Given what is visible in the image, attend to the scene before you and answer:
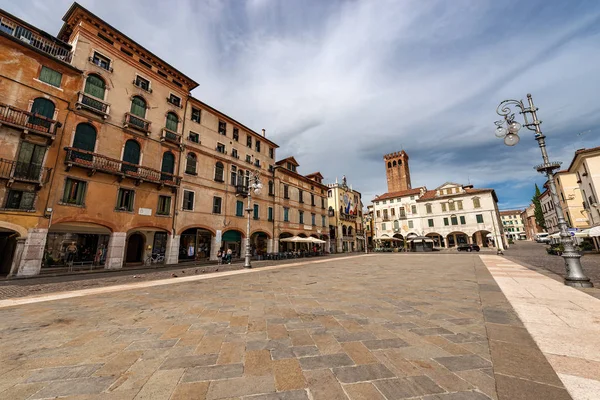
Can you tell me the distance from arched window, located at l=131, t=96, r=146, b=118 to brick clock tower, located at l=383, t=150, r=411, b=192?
56994mm

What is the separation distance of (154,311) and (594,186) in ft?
111

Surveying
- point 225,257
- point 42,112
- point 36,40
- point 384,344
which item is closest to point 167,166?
point 42,112

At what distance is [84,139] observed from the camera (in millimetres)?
14266

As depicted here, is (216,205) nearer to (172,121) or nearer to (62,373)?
(172,121)

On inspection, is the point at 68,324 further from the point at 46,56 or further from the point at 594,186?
the point at 594,186

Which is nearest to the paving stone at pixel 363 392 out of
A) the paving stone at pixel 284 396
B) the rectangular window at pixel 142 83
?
the paving stone at pixel 284 396

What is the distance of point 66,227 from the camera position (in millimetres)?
13859

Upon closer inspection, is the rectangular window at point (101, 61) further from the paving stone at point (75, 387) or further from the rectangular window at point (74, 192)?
the paving stone at point (75, 387)

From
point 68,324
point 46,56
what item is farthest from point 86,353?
point 46,56

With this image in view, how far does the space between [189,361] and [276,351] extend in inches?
41.1

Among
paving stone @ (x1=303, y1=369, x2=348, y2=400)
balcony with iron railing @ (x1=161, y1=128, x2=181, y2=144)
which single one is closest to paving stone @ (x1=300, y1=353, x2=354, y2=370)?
paving stone @ (x1=303, y1=369, x2=348, y2=400)

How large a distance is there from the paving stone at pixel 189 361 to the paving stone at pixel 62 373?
766 mm

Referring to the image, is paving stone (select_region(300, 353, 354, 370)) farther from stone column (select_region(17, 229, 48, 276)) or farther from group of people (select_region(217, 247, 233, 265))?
group of people (select_region(217, 247, 233, 265))

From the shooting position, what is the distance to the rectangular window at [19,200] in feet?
37.9
